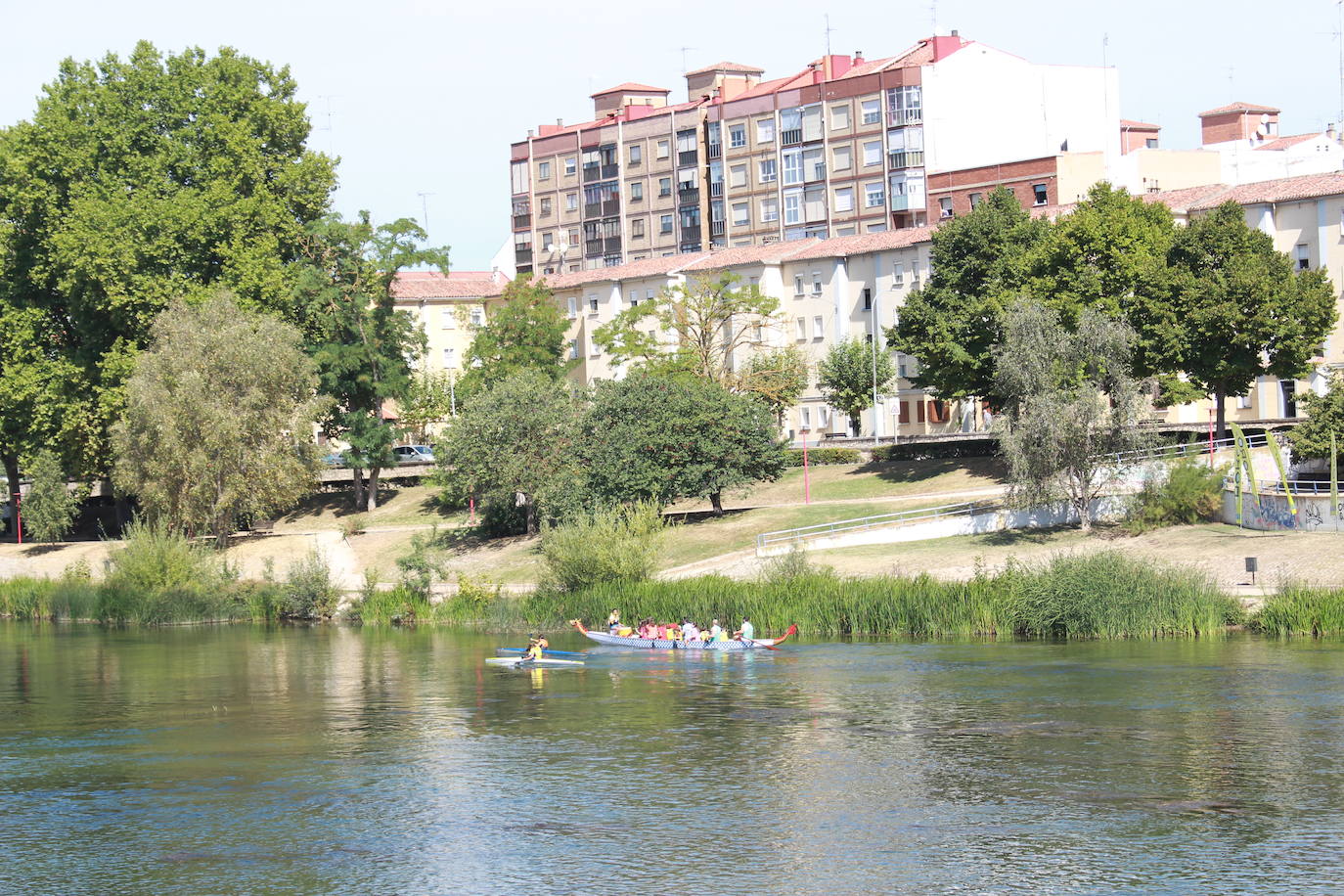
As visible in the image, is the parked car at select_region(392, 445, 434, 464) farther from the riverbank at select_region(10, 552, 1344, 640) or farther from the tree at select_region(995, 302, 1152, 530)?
the tree at select_region(995, 302, 1152, 530)

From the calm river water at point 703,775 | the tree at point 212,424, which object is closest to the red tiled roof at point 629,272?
the tree at point 212,424

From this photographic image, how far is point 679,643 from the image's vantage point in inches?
2277

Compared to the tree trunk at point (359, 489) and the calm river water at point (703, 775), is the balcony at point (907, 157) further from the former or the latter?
the calm river water at point (703, 775)

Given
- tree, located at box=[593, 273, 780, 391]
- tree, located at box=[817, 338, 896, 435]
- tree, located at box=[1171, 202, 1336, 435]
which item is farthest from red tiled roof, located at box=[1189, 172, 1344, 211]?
tree, located at box=[593, 273, 780, 391]

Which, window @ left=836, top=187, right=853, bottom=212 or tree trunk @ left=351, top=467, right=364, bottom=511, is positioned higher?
window @ left=836, top=187, right=853, bottom=212

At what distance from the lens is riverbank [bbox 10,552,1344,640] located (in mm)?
54719

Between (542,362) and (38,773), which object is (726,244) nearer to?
(542,362)

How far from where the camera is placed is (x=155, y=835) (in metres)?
33.7

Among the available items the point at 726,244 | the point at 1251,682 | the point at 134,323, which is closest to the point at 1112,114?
the point at 726,244

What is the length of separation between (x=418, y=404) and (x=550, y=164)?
4381 cm

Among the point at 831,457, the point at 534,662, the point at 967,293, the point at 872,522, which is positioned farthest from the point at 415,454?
the point at 534,662

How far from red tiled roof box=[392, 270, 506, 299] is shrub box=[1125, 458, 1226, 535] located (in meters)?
84.5

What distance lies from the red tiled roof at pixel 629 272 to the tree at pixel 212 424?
1775 inches

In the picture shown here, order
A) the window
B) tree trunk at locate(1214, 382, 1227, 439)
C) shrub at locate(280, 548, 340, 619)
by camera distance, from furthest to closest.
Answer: the window < tree trunk at locate(1214, 382, 1227, 439) < shrub at locate(280, 548, 340, 619)
